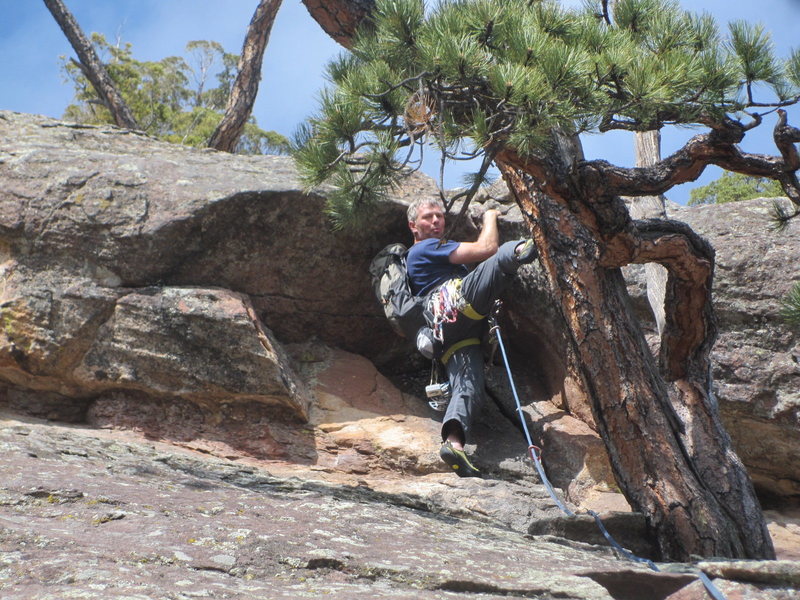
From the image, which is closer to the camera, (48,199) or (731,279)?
(48,199)

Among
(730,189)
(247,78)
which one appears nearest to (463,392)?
(247,78)

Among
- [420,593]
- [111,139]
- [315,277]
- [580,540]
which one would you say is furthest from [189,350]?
[420,593]

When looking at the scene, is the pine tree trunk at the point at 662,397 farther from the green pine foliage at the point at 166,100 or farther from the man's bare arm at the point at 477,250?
the green pine foliage at the point at 166,100

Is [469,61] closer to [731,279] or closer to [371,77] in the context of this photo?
[371,77]

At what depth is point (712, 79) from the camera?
146 inches

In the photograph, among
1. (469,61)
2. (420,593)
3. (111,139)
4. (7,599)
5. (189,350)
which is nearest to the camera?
(7,599)

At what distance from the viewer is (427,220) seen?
561 cm

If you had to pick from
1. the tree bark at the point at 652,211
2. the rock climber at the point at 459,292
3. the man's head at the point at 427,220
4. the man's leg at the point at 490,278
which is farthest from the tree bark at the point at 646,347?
the man's head at the point at 427,220

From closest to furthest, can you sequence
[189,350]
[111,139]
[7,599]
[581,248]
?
[7,599] → [581,248] → [189,350] → [111,139]

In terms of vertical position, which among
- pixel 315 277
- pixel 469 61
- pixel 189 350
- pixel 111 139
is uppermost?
pixel 111 139

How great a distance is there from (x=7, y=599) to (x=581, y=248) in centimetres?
316

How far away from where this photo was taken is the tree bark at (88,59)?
8680 millimetres

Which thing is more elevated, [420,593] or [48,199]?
[48,199]

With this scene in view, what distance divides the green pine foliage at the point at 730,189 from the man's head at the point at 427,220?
25.6ft
